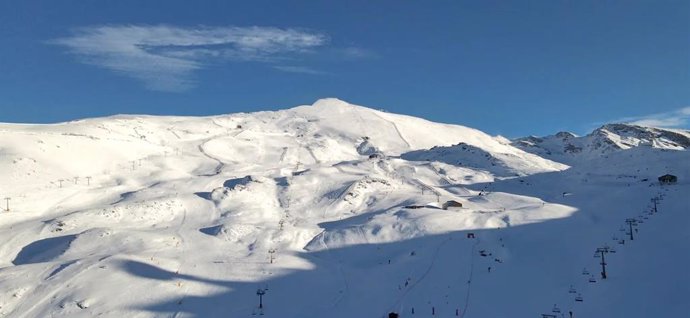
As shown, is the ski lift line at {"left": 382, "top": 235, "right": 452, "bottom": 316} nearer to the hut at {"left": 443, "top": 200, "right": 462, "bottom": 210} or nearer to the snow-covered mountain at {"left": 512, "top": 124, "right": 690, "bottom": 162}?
the hut at {"left": 443, "top": 200, "right": 462, "bottom": 210}

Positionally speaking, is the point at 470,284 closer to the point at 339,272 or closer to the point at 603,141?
the point at 339,272

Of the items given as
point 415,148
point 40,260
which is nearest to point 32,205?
point 40,260

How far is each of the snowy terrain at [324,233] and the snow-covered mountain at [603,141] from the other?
36705 millimetres

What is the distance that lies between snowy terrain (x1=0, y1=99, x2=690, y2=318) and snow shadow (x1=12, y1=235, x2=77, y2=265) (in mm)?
211

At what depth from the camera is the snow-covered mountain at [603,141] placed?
148m

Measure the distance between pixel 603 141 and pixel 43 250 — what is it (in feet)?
473

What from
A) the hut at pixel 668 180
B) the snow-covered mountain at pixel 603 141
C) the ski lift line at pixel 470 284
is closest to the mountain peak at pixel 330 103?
the snow-covered mountain at pixel 603 141

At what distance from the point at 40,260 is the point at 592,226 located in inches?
2001

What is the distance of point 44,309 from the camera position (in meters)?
39.5

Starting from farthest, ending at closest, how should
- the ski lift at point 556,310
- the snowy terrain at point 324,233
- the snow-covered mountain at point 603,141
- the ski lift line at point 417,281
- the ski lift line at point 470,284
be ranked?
the snow-covered mountain at point 603,141
the snowy terrain at point 324,233
the ski lift line at point 417,281
the ski lift line at point 470,284
the ski lift at point 556,310

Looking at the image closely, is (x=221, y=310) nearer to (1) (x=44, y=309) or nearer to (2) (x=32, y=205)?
(1) (x=44, y=309)

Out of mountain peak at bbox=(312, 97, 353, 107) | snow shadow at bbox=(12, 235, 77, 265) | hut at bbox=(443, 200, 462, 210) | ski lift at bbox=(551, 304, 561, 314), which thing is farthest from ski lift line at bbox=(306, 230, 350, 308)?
mountain peak at bbox=(312, 97, 353, 107)

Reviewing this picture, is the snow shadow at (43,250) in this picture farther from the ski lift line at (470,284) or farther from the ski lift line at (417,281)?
the ski lift line at (470,284)

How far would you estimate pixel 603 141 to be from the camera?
158 metres
